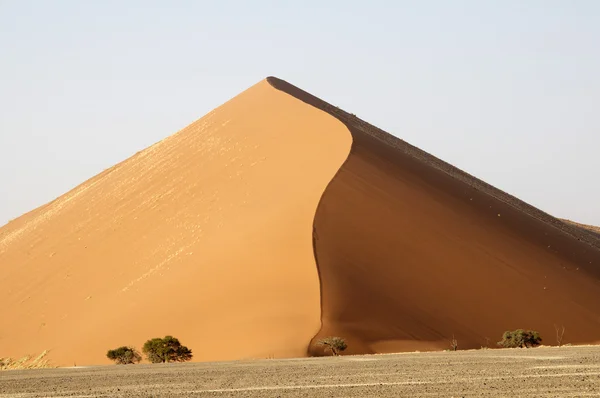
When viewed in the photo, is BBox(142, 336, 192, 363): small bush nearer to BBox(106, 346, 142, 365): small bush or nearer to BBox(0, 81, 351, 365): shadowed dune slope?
BBox(106, 346, 142, 365): small bush

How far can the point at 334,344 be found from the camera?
23.8 metres

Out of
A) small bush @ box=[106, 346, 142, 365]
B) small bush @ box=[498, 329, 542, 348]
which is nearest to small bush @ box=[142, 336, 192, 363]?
small bush @ box=[106, 346, 142, 365]

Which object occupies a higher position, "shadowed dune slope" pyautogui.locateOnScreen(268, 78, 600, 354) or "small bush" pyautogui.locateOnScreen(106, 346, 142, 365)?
"shadowed dune slope" pyautogui.locateOnScreen(268, 78, 600, 354)

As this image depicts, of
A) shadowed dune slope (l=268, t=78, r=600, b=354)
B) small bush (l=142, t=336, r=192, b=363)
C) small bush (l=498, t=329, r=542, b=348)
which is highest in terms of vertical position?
shadowed dune slope (l=268, t=78, r=600, b=354)

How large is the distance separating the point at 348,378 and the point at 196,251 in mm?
15053

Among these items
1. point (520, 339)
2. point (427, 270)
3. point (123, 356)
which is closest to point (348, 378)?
point (123, 356)

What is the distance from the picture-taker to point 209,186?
35.8 meters

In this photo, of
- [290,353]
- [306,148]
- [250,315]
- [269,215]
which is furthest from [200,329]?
[306,148]

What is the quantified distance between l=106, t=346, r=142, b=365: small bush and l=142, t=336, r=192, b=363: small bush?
33 centimetres

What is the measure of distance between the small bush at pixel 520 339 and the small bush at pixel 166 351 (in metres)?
7.83

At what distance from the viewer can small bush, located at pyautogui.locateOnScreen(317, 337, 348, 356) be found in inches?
938

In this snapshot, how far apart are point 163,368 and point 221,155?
19.3 m

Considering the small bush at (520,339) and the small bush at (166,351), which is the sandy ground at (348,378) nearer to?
the small bush at (166,351)

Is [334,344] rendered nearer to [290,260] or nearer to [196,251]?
[290,260]
